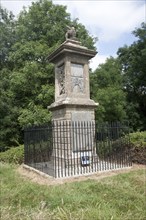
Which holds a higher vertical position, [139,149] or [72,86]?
[72,86]

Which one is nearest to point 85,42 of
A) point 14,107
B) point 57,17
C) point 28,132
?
point 57,17

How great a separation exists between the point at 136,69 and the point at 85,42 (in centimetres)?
981

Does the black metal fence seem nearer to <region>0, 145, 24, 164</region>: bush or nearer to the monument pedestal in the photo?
the monument pedestal

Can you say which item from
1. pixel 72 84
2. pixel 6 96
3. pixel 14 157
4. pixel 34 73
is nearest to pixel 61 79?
pixel 72 84

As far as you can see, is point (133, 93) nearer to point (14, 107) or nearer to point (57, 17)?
point (57, 17)

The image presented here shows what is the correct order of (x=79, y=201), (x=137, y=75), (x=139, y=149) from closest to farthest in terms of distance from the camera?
(x=79, y=201)
(x=139, y=149)
(x=137, y=75)

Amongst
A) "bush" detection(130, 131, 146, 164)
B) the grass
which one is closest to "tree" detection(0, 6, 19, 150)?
"bush" detection(130, 131, 146, 164)

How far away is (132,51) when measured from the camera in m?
27.2

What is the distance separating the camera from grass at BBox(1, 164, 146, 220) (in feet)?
11.3

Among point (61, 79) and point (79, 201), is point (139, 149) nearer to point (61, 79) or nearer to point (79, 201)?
point (61, 79)

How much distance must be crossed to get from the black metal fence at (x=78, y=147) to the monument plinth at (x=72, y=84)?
0.39 meters

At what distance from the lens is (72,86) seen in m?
9.27

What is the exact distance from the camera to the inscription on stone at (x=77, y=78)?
9.35 m

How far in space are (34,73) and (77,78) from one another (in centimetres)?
798
